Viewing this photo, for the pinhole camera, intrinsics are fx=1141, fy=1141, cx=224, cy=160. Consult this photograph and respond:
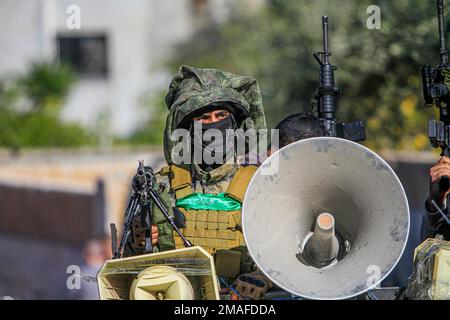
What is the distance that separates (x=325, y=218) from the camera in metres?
5.52

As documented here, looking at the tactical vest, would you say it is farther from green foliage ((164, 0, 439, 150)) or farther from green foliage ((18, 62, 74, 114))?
green foliage ((18, 62, 74, 114))

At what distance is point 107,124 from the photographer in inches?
1118

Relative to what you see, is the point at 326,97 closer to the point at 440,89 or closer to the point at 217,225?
the point at 440,89

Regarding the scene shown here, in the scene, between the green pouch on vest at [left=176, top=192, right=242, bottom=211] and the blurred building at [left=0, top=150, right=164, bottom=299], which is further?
the blurred building at [left=0, top=150, right=164, bottom=299]

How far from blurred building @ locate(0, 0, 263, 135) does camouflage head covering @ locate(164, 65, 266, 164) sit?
22.3 meters

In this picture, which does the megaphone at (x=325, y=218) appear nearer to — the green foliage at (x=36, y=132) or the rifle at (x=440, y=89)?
the rifle at (x=440, y=89)

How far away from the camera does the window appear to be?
98.3 ft

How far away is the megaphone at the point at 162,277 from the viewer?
17.3 ft

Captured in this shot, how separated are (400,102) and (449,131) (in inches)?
402

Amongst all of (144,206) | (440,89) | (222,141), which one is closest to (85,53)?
(222,141)

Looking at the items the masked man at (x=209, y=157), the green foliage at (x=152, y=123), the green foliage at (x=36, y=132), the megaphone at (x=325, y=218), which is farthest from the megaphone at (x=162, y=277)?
the green foliage at (x=152, y=123)

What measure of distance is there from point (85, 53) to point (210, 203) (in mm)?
24666

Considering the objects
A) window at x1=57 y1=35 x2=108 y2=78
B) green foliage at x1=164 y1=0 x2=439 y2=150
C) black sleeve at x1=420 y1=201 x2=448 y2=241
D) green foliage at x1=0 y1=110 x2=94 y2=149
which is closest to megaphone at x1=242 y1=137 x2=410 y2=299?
black sleeve at x1=420 y1=201 x2=448 y2=241

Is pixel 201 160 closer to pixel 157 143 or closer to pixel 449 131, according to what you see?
pixel 449 131
